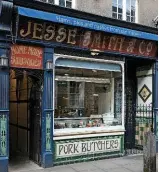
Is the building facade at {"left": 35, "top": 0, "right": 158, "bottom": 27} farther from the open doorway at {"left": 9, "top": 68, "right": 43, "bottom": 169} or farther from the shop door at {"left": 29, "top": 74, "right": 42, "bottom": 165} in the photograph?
the shop door at {"left": 29, "top": 74, "right": 42, "bottom": 165}

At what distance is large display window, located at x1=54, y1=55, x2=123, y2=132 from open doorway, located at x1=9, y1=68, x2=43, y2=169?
0.55 metres

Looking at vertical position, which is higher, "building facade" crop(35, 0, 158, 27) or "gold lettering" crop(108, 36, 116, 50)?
"building facade" crop(35, 0, 158, 27)

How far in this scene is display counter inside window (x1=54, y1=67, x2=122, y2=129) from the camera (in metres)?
8.91

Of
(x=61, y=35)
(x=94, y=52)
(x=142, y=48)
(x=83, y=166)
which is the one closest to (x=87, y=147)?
(x=83, y=166)

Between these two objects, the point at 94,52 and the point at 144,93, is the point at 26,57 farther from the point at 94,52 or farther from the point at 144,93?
the point at 144,93

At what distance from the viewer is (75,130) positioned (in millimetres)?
8812

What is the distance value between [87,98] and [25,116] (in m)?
1.97

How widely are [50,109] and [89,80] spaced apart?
191 cm

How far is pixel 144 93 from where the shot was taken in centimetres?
1098

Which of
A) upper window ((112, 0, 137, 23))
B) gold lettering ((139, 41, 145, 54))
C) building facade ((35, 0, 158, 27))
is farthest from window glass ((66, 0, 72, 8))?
gold lettering ((139, 41, 145, 54))

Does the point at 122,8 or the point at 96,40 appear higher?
the point at 122,8

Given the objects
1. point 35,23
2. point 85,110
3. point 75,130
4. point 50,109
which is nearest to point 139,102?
point 85,110

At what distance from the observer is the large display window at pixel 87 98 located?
888 centimetres

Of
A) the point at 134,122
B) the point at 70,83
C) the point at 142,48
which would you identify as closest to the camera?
the point at 70,83
